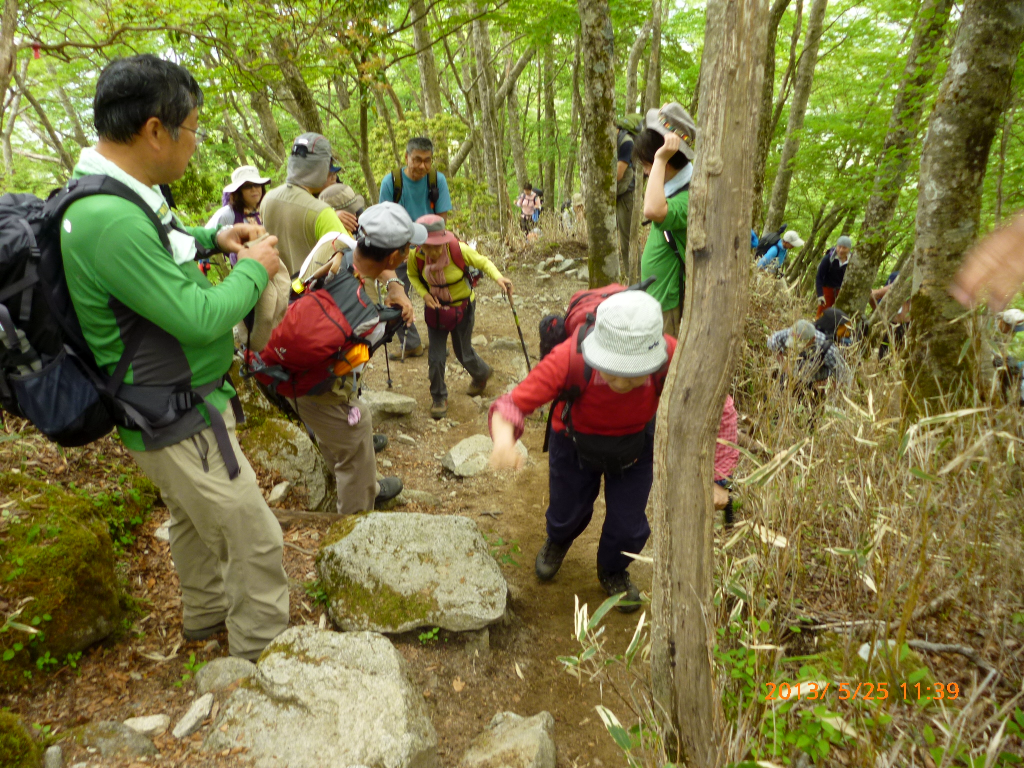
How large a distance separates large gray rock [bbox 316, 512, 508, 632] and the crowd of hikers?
445 millimetres

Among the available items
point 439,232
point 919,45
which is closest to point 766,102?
point 919,45

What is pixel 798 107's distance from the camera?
10.1m

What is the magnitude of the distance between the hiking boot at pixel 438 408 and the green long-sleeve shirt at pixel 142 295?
3.72m

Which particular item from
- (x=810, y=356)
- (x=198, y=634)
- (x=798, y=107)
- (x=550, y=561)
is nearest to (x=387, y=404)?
(x=550, y=561)

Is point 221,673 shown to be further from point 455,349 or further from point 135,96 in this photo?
point 455,349

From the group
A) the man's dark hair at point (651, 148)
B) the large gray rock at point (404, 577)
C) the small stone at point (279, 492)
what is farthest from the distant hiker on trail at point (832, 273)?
the small stone at point (279, 492)

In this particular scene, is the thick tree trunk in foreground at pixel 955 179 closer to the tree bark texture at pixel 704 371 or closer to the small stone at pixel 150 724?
the tree bark texture at pixel 704 371

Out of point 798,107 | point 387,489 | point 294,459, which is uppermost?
point 798,107

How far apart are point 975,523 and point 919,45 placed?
249 inches

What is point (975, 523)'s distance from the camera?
7.36 ft

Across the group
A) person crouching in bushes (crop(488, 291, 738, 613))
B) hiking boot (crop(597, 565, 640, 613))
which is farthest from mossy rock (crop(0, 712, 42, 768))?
hiking boot (crop(597, 565, 640, 613))

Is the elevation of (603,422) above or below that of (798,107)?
below

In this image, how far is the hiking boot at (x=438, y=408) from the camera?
5852mm

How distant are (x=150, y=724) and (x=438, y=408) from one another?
393 centimetres
